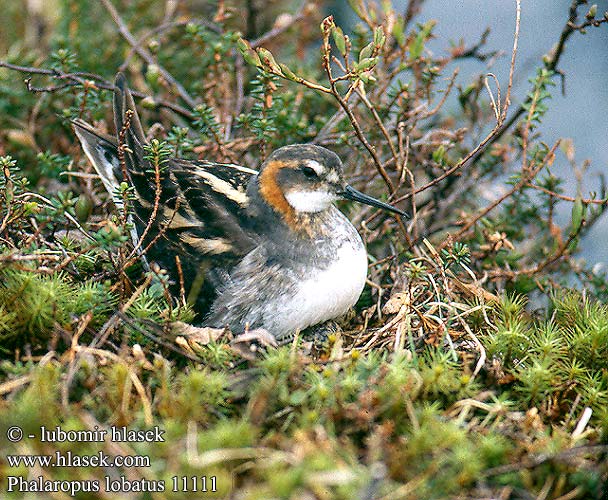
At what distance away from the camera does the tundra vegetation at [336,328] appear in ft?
6.32

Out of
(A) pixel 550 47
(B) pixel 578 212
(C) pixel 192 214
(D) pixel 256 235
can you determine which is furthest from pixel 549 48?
(C) pixel 192 214

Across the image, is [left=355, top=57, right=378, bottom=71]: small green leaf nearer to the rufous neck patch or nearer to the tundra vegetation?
the tundra vegetation

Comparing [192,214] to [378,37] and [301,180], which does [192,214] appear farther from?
[378,37]

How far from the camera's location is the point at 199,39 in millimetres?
3725

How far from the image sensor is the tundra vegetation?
1926 millimetres

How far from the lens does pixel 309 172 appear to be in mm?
3020

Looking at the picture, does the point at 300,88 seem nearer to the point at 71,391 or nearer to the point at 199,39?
the point at 199,39

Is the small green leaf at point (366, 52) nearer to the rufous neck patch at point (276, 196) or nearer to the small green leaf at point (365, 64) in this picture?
the small green leaf at point (365, 64)

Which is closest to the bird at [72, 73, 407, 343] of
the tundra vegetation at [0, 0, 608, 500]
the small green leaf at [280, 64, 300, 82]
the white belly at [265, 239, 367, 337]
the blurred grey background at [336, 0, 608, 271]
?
the white belly at [265, 239, 367, 337]

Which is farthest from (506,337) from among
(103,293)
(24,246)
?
(24,246)

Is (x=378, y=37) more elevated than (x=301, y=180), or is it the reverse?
(x=378, y=37)

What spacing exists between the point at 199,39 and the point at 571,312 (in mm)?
2217

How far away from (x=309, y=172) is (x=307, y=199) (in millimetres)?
112

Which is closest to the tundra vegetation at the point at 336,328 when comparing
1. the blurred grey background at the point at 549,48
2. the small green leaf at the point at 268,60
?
the small green leaf at the point at 268,60
